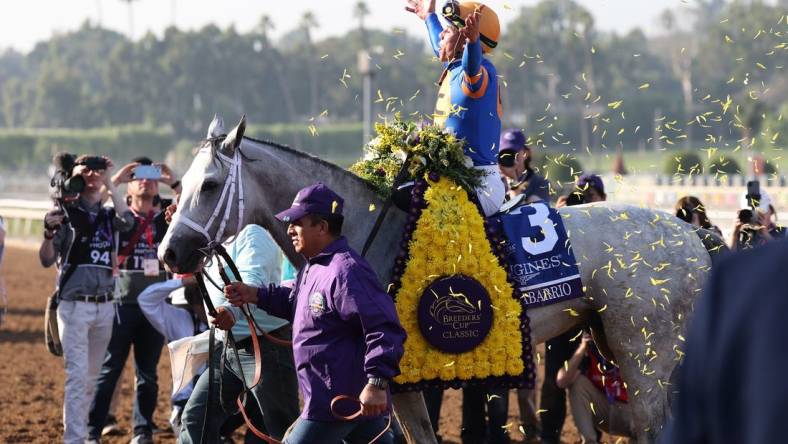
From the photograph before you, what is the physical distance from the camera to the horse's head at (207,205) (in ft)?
16.2

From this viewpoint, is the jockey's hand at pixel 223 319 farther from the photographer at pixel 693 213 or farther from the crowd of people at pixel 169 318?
the photographer at pixel 693 213

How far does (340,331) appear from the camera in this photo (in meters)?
4.23

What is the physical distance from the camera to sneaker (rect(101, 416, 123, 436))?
817 cm

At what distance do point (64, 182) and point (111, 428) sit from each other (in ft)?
6.42

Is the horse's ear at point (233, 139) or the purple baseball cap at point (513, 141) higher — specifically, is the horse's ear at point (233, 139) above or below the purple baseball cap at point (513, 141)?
below

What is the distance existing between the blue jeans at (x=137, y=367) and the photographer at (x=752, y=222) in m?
4.01

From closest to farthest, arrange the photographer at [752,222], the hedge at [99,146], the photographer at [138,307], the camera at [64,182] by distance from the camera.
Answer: the photographer at [752,222]
the camera at [64,182]
the photographer at [138,307]
the hedge at [99,146]

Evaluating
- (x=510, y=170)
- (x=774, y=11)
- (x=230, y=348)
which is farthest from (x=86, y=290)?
(x=774, y=11)

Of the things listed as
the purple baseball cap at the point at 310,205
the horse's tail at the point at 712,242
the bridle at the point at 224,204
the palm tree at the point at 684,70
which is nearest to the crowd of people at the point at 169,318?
the horse's tail at the point at 712,242

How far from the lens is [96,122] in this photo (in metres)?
104

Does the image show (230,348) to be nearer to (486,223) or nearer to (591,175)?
(486,223)

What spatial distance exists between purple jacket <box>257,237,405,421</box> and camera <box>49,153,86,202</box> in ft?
11.7

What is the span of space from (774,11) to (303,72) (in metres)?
45.0

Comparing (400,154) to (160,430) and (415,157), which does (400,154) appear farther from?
(160,430)
